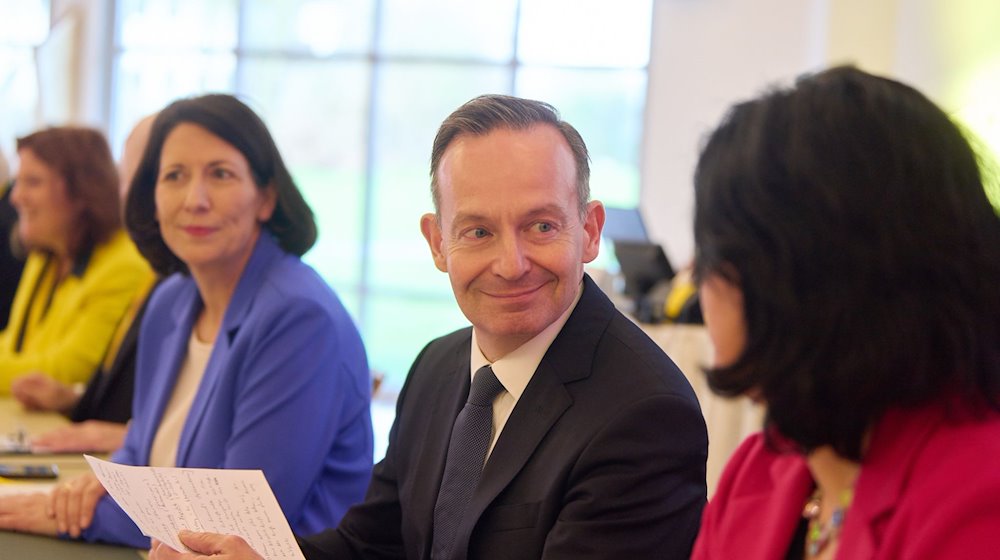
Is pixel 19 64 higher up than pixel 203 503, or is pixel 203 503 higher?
pixel 19 64

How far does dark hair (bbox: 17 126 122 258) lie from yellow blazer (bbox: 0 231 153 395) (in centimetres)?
7

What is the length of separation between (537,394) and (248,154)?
1177 millimetres

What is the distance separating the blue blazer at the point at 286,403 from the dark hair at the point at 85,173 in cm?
155

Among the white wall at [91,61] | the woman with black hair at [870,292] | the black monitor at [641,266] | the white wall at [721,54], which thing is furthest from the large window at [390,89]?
the woman with black hair at [870,292]

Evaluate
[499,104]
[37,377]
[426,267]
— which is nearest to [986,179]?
[499,104]

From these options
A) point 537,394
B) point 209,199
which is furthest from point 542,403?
point 209,199

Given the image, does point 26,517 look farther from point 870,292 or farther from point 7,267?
point 7,267

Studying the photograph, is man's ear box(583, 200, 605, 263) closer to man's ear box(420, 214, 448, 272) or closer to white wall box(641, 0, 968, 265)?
man's ear box(420, 214, 448, 272)

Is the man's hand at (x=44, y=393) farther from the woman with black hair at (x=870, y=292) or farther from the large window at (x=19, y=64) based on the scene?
the large window at (x=19, y=64)

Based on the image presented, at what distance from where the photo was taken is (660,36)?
26.1ft

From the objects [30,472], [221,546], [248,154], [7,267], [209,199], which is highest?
[248,154]

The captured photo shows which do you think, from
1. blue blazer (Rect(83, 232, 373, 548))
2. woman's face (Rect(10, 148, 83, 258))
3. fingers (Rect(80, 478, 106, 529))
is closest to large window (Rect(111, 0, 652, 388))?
woman's face (Rect(10, 148, 83, 258))

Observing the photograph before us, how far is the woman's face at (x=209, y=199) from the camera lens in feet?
8.36

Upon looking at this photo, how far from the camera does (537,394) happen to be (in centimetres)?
170
